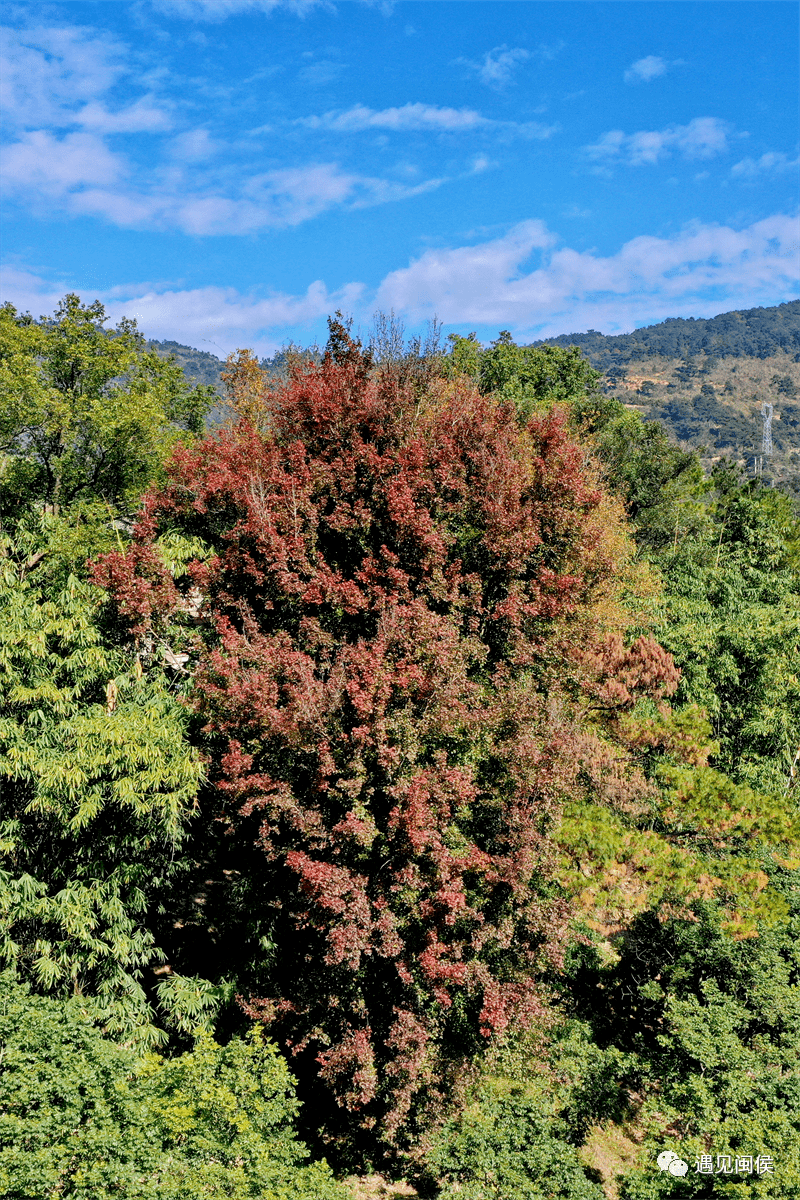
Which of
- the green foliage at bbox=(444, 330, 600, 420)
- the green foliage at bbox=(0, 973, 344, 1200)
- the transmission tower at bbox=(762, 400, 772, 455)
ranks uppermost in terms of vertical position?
the transmission tower at bbox=(762, 400, 772, 455)

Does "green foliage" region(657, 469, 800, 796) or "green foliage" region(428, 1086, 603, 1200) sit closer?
"green foliage" region(428, 1086, 603, 1200)

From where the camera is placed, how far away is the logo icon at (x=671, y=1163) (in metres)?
8.48

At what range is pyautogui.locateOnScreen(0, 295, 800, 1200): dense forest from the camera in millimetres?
8859

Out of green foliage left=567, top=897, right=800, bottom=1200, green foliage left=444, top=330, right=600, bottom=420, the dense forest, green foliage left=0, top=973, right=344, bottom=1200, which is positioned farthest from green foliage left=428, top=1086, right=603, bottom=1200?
green foliage left=444, top=330, right=600, bottom=420

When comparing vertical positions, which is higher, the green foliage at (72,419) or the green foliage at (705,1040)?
the green foliage at (72,419)

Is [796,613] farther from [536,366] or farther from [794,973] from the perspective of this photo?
[536,366]

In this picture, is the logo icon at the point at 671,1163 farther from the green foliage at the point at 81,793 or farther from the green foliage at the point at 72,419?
the green foliage at the point at 72,419

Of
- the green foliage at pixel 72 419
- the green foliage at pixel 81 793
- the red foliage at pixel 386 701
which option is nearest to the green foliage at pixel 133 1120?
the red foliage at pixel 386 701

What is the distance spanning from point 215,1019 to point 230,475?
31.1ft

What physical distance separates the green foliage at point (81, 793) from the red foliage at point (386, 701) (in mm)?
853

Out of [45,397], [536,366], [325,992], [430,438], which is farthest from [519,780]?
[536,366]

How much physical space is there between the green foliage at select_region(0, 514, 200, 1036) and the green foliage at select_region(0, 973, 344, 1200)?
1701 millimetres

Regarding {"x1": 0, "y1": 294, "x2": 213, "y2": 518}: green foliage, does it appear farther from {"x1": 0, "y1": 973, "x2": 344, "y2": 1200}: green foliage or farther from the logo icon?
the logo icon

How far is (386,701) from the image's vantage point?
9.49 meters
